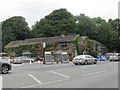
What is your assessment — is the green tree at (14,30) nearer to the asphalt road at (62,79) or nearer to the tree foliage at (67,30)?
the tree foliage at (67,30)

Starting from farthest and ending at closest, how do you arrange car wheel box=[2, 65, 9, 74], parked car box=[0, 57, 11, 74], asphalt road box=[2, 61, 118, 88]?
car wheel box=[2, 65, 9, 74] → parked car box=[0, 57, 11, 74] → asphalt road box=[2, 61, 118, 88]

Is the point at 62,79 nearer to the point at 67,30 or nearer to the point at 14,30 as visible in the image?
the point at 67,30

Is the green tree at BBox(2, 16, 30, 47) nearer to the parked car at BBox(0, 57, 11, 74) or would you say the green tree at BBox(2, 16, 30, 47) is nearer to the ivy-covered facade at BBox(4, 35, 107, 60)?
the ivy-covered facade at BBox(4, 35, 107, 60)

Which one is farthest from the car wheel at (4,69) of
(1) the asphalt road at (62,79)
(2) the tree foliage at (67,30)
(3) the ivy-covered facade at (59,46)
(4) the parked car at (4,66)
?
(2) the tree foliage at (67,30)

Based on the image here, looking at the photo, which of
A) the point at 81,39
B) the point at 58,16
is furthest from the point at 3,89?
the point at 58,16

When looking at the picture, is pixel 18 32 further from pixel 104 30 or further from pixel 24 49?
pixel 104 30

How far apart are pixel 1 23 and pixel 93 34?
127ft

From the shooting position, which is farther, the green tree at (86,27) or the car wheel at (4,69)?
the green tree at (86,27)

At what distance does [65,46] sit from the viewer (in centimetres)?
4528

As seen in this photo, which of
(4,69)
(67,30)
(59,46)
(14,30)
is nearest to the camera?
(4,69)

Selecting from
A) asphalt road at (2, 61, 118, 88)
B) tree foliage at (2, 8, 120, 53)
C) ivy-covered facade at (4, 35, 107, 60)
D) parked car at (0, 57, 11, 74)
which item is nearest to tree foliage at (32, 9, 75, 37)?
tree foliage at (2, 8, 120, 53)

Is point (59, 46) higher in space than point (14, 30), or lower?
lower

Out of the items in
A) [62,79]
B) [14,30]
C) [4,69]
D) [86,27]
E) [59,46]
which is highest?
[86,27]

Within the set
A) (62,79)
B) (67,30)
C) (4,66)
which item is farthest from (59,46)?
(62,79)
